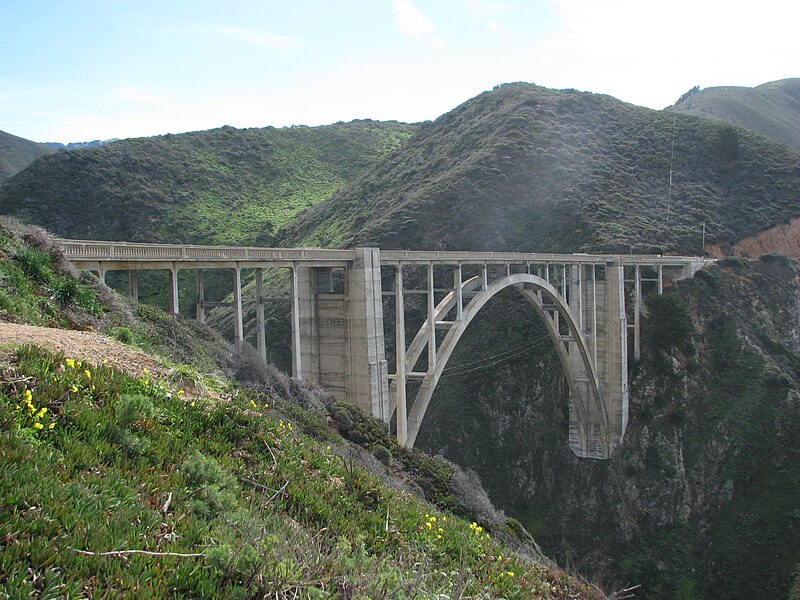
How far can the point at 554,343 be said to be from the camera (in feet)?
102

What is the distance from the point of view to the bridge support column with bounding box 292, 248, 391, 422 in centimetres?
1756

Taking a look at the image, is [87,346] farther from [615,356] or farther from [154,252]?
[615,356]

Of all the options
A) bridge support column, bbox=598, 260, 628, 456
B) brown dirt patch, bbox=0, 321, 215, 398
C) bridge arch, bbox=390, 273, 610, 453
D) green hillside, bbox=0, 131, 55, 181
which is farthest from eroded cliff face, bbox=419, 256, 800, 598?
green hillside, bbox=0, 131, 55, 181

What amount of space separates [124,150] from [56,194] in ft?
38.6

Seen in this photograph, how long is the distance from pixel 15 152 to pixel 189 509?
102m

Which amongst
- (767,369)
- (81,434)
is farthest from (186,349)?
(767,369)

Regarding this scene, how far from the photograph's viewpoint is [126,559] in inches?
153

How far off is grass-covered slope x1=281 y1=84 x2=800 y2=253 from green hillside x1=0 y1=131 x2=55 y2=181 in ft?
157

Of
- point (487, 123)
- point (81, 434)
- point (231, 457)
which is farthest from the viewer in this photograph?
point (487, 123)

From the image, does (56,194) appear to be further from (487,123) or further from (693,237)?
(693,237)

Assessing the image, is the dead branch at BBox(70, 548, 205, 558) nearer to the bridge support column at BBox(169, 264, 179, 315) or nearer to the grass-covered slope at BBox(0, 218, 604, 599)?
the grass-covered slope at BBox(0, 218, 604, 599)

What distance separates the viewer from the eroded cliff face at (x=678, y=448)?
91.9 feet

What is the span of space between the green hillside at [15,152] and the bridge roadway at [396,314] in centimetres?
7481

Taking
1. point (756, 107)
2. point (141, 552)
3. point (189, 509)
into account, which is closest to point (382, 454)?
point (189, 509)
